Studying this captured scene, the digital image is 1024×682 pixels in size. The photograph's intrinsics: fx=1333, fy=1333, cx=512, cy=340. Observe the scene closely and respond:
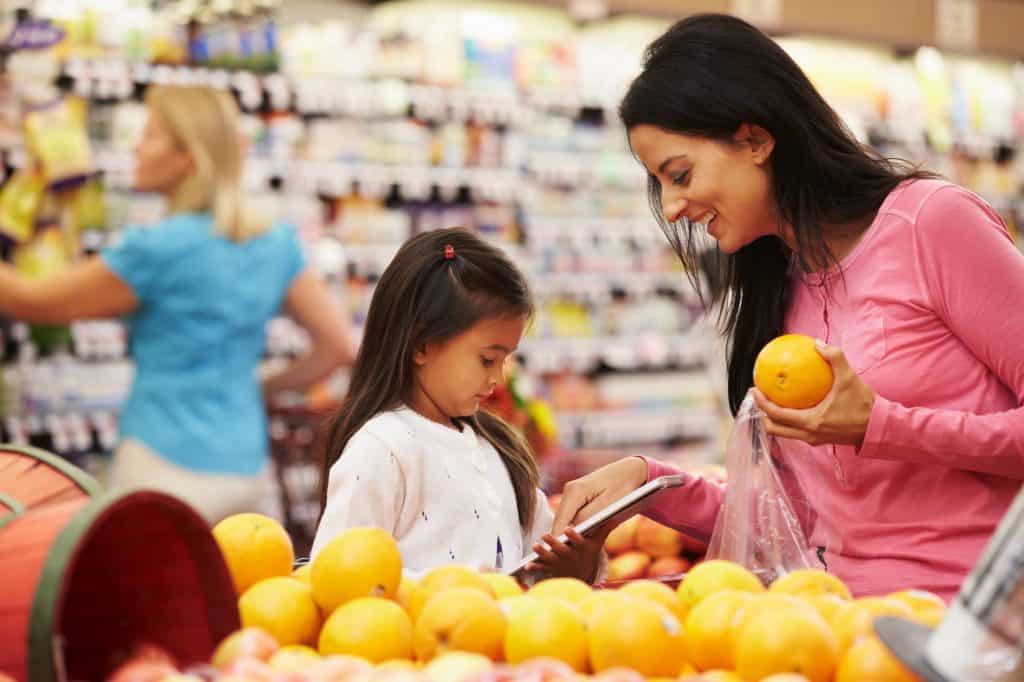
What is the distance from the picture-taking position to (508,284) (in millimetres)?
2400

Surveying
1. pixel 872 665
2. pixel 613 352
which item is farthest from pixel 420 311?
pixel 613 352

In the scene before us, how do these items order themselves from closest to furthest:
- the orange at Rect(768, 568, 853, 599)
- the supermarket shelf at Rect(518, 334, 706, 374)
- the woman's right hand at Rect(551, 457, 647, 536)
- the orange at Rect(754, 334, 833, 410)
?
the orange at Rect(768, 568, 853, 599), the orange at Rect(754, 334, 833, 410), the woman's right hand at Rect(551, 457, 647, 536), the supermarket shelf at Rect(518, 334, 706, 374)

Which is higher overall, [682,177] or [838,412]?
[682,177]

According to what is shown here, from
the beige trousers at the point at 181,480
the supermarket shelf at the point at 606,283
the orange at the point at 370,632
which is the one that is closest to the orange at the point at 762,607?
the orange at the point at 370,632

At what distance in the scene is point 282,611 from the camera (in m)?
1.53

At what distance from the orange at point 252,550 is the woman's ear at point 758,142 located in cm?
90

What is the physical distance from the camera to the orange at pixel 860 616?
1.33m

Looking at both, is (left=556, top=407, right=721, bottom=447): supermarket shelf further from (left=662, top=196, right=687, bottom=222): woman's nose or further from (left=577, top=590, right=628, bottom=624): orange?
(left=577, top=590, right=628, bottom=624): orange

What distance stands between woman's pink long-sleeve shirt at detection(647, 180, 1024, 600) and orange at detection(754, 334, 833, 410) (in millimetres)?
85

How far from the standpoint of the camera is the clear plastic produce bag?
1.94 meters

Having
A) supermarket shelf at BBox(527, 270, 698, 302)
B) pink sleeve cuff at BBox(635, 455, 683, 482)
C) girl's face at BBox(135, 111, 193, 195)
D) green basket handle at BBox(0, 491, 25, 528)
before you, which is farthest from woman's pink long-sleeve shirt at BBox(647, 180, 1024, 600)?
supermarket shelf at BBox(527, 270, 698, 302)

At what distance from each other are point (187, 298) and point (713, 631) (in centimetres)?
274

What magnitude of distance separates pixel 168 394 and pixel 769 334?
2.22m

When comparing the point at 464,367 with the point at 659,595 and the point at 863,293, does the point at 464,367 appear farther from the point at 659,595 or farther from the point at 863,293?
the point at 659,595
